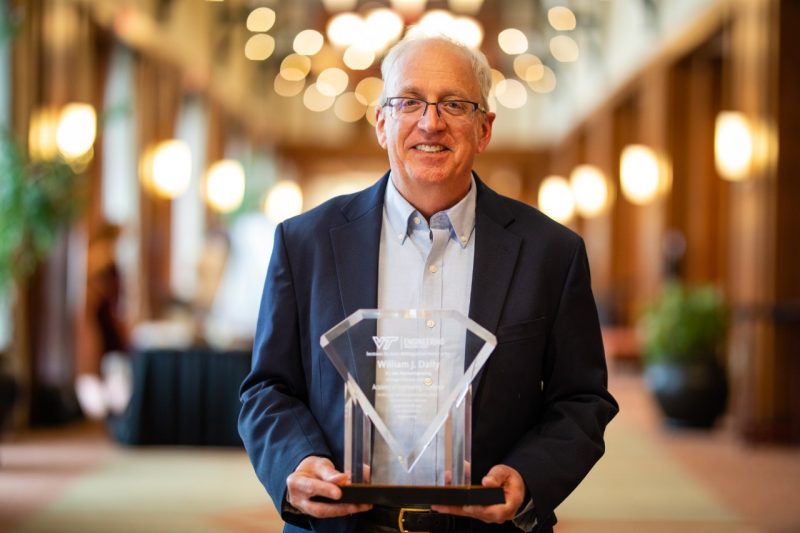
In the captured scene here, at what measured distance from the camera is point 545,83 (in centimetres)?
2417

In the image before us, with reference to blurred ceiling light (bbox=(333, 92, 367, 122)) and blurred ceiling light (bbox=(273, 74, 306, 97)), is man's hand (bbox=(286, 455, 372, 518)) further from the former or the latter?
blurred ceiling light (bbox=(333, 92, 367, 122))

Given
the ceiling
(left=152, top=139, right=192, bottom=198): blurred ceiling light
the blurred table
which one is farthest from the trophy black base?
(left=152, top=139, right=192, bottom=198): blurred ceiling light

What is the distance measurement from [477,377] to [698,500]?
4.99 m

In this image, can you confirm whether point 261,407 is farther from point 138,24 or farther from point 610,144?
point 610,144

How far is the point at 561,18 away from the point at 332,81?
8.36 metres

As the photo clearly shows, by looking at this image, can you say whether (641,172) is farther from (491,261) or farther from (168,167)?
(491,261)

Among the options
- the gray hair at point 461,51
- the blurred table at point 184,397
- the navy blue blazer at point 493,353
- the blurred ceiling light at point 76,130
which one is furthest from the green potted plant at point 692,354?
the gray hair at point 461,51

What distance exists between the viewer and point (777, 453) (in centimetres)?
862

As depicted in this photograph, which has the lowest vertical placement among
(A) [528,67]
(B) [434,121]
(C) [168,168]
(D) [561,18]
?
(B) [434,121]

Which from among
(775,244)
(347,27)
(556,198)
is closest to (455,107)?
(775,244)

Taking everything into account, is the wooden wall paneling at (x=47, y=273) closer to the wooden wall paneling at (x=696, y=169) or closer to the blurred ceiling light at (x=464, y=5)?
the wooden wall paneling at (x=696, y=169)

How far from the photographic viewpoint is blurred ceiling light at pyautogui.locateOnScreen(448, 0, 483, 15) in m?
19.0

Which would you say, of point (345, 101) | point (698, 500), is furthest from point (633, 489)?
point (345, 101)

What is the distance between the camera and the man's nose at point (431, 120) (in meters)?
2.06
